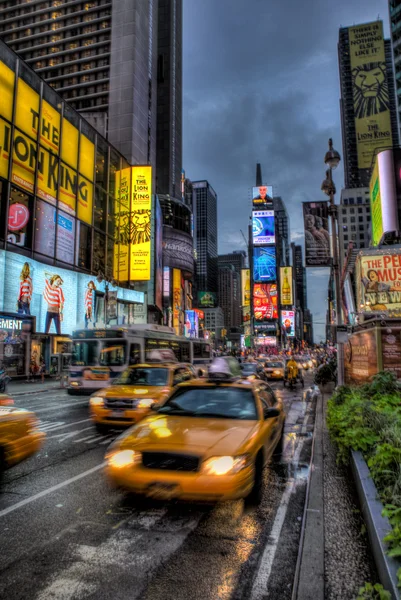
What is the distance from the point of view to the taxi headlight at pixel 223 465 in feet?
14.3

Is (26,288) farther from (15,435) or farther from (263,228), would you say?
(263,228)

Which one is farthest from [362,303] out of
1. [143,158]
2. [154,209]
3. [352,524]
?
[143,158]

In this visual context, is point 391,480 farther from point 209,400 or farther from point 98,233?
point 98,233

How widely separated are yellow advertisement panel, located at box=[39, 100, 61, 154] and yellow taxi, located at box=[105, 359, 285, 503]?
35830 mm

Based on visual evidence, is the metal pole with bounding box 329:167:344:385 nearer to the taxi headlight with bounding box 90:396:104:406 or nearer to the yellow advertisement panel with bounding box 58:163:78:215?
the taxi headlight with bounding box 90:396:104:406

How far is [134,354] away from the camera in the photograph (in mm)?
18766

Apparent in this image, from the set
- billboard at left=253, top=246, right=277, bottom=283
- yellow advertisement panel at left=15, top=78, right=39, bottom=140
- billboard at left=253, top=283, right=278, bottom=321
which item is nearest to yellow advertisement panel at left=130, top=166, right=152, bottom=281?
yellow advertisement panel at left=15, top=78, right=39, bottom=140

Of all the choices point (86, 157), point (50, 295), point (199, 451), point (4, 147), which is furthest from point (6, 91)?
point (199, 451)

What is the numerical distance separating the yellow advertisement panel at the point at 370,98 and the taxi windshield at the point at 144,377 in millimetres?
65046

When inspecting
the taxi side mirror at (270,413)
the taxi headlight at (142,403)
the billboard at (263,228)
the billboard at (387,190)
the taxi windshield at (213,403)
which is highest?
the billboard at (263,228)

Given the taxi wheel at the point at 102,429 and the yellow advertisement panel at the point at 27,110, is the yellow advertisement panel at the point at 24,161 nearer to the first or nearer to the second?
the yellow advertisement panel at the point at 27,110

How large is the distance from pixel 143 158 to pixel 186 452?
6331 centimetres

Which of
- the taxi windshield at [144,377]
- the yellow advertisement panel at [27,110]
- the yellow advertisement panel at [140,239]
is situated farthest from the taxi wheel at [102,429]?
the yellow advertisement panel at [140,239]

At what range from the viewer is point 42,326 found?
3209cm
